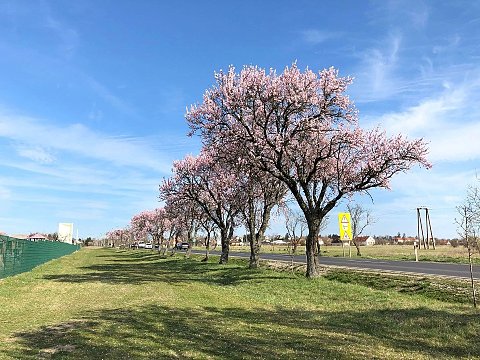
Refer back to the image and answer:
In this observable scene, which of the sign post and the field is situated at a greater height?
the sign post

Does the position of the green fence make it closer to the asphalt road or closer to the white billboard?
the asphalt road

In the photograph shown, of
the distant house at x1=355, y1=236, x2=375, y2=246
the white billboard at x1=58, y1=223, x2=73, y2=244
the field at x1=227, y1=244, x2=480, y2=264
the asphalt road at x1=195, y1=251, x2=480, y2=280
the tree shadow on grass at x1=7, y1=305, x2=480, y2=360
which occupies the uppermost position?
the white billboard at x1=58, y1=223, x2=73, y2=244

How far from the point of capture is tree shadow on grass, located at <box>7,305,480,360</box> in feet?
28.1

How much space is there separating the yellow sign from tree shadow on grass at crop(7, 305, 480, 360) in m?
38.1

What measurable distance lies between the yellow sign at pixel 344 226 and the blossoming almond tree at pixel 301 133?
28135 millimetres

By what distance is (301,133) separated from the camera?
2338 centimetres

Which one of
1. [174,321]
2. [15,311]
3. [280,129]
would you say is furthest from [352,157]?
[15,311]

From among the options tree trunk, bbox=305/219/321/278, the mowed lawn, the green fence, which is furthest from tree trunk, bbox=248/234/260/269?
the green fence

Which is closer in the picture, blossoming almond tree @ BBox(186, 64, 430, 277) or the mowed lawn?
the mowed lawn

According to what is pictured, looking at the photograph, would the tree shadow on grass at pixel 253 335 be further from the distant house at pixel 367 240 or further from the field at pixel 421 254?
the distant house at pixel 367 240

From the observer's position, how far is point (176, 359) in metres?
8.02

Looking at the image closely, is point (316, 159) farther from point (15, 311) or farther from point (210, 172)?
point (210, 172)

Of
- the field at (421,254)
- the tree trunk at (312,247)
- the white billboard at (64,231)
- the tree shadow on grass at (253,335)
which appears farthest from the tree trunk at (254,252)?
the white billboard at (64,231)

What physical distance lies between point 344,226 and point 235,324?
140 feet
